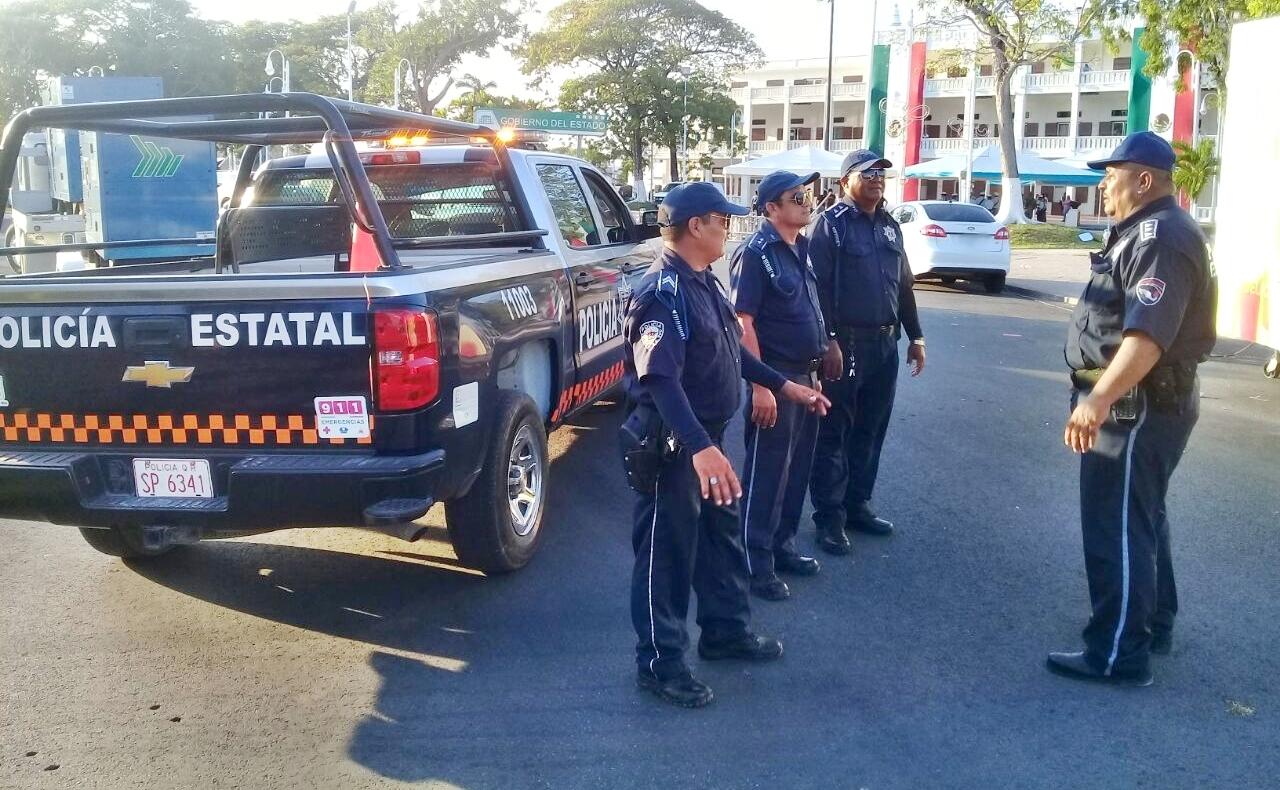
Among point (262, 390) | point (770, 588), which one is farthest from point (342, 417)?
point (770, 588)

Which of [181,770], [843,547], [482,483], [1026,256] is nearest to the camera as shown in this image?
[181,770]

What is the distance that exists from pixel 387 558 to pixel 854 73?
6710 cm

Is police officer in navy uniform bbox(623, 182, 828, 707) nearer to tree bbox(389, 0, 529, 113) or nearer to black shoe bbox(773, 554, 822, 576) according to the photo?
black shoe bbox(773, 554, 822, 576)

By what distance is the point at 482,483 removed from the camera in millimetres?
4715

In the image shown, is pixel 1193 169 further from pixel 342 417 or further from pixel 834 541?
pixel 342 417

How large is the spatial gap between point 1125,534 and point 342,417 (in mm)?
2784

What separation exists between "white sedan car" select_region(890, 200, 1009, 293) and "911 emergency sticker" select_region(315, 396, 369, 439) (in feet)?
46.9

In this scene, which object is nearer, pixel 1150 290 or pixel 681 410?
pixel 681 410

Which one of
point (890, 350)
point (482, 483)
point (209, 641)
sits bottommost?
point (209, 641)

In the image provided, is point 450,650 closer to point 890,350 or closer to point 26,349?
point 26,349

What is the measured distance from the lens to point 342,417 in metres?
4.12

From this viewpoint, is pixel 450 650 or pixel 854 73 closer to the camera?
pixel 450 650

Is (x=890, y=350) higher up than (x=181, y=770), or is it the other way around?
(x=890, y=350)

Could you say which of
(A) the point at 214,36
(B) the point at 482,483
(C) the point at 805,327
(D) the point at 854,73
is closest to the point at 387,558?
(B) the point at 482,483
